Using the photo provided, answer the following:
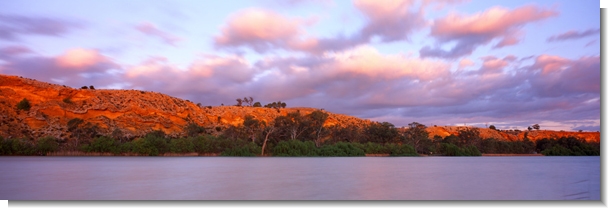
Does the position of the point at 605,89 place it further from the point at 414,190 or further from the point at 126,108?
the point at 126,108

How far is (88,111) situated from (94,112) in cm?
71

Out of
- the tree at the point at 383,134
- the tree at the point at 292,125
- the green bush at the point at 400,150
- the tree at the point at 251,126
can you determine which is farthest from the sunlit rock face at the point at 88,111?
the green bush at the point at 400,150

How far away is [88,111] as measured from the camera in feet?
200

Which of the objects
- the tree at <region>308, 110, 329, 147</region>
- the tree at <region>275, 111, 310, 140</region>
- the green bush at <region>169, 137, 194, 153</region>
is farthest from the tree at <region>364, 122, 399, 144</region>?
the green bush at <region>169, 137, 194, 153</region>

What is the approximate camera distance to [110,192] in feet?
47.5

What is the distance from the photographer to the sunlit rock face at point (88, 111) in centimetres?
5453

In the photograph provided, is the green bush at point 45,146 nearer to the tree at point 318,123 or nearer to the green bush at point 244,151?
the green bush at point 244,151

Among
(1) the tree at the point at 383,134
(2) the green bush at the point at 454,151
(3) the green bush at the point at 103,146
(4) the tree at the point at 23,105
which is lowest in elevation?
(2) the green bush at the point at 454,151

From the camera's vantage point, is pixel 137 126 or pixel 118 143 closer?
pixel 118 143

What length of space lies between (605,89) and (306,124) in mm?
47403

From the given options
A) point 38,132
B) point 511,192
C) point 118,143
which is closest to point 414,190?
point 511,192

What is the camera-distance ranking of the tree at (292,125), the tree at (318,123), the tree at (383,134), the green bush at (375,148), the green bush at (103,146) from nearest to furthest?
1. the green bush at (103,146)
2. the tree at (292,125)
3. the green bush at (375,148)
4. the tree at (318,123)
5. the tree at (383,134)

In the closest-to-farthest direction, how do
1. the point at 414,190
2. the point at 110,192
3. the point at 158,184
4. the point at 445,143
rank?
1. the point at 110,192
2. the point at 414,190
3. the point at 158,184
4. the point at 445,143

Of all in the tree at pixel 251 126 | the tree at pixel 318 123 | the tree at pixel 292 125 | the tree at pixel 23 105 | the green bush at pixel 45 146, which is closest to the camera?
the green bush at pixel 45 146
